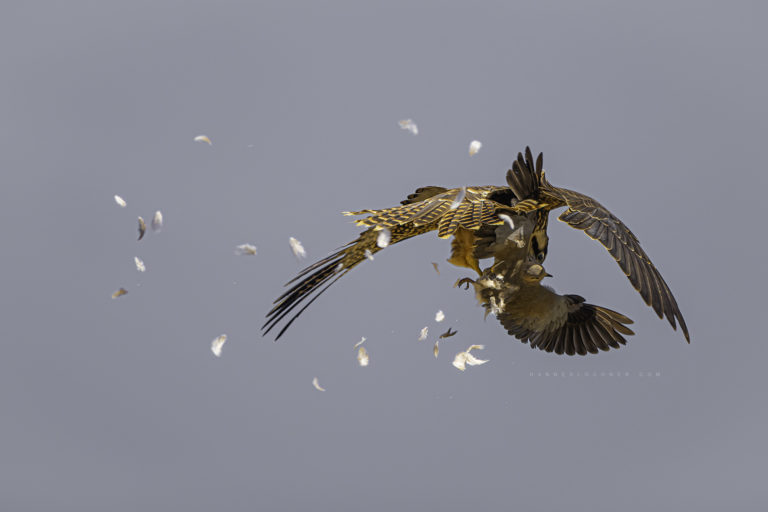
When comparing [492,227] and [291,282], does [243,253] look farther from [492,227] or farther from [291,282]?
[492,227]

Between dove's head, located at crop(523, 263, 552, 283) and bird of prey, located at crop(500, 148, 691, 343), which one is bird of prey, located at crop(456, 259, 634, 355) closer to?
dove's head, located at crop(523, 263, 552, 283)

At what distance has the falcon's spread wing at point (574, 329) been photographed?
38.9 feet

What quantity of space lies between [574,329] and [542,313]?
0.68 meters

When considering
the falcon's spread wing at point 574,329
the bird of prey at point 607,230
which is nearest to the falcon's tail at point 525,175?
the bird of prey at point 607,230

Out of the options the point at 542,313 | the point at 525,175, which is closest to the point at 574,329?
the point at 542,313

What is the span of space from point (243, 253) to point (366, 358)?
1.51m

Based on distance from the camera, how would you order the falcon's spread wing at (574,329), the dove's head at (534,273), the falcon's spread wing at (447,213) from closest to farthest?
the falcon's spread wing at (447,213), the dove's head at (534,273), the falcon's spread wing at (574,329)

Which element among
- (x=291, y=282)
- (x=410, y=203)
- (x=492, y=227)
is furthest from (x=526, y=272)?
(x=291, y=282)

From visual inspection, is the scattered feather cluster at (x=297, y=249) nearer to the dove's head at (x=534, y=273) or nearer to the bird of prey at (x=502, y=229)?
the bird of prey at (x=502, y=229)

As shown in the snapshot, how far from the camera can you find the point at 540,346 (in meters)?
12.2

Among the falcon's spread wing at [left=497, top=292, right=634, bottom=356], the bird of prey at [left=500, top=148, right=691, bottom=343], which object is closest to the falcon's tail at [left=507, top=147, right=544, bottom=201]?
the bird of prey at [left=500, top=148, right=691, bottom=343]

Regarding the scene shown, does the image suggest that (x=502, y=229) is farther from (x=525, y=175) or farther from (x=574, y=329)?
(x=574, y=329)

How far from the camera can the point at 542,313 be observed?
11.6 metres

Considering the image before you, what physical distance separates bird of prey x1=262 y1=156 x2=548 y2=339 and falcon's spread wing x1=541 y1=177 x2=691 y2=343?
1.61 ft
